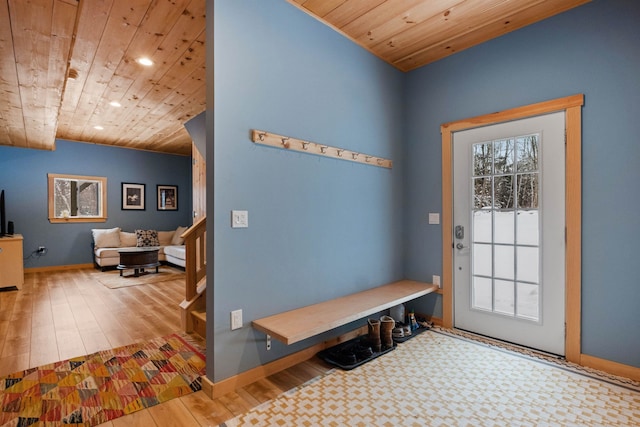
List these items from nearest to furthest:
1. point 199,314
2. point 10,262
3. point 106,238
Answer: point 199,314
point 10,262
point 106,238

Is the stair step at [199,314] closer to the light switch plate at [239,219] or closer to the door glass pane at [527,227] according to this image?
the light switch plate at [239,219]

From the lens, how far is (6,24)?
6.72 feet

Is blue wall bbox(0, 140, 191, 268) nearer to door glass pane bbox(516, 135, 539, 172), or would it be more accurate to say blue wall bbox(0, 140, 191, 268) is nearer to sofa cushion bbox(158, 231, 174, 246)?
sofa cushion bbox(158, 231, 174, 246)

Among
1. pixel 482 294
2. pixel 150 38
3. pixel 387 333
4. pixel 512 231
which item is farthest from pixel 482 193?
pixel 150 38

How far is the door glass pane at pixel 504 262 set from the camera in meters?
2.80

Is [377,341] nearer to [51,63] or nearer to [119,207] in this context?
[51,63]

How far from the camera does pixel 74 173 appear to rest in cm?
670

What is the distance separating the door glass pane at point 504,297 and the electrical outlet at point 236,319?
229 cm

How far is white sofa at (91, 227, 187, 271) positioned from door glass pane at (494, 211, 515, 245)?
5368 millimetres

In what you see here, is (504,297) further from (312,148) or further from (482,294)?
(312,148)

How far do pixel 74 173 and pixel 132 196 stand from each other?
119 cm

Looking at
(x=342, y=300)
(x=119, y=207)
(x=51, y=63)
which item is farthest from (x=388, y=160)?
(x=119, y=207)

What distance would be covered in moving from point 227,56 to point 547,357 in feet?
10.9

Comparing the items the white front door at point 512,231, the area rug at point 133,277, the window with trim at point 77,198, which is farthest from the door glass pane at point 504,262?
the window with trim at point 77,198
